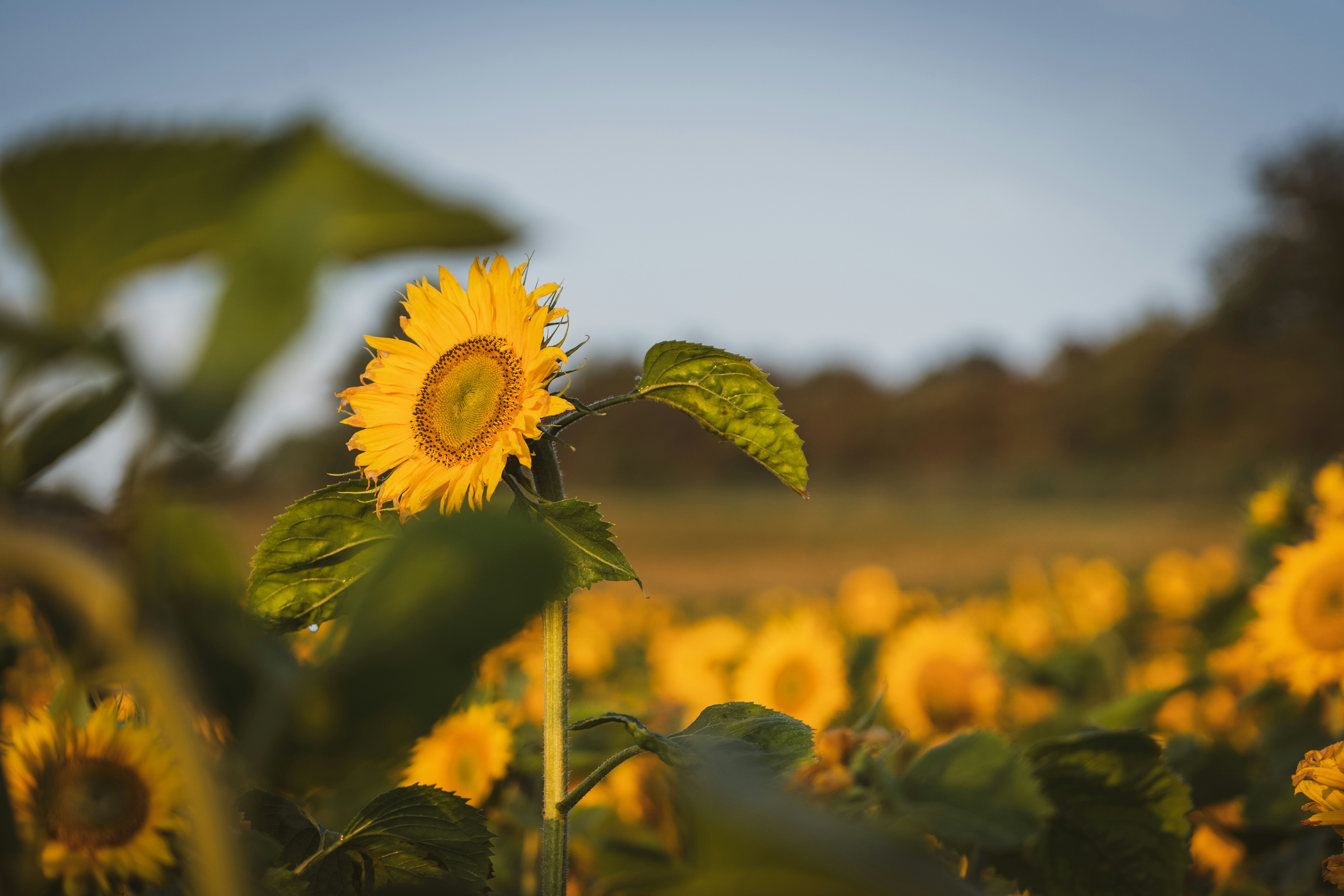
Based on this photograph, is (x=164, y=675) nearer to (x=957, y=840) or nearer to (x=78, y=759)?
(x=78, y=759)

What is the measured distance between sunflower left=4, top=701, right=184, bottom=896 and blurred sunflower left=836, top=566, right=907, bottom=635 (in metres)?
1.66

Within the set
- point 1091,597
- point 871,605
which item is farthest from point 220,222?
point 1091,597

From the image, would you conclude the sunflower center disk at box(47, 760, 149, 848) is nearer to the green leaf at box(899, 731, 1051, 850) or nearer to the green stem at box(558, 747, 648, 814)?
the green stem at box(558, 747, 648, 814)

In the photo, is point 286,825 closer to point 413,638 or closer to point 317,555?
point 317,555

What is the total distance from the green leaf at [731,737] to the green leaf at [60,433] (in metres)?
0.24

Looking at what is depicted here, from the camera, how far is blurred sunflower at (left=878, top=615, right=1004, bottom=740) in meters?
1.33

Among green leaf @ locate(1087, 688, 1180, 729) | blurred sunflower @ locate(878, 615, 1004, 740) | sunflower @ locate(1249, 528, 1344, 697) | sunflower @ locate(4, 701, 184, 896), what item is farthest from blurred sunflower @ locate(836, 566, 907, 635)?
sunflower @ locate(4, 701, 184, 896)

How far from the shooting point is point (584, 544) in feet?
1.43

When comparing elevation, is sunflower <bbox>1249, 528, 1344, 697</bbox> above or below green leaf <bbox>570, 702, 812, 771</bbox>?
below

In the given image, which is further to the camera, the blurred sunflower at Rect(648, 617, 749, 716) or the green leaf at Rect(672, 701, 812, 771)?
the blurred sunflower at Rect(648, 617, 749, 716)

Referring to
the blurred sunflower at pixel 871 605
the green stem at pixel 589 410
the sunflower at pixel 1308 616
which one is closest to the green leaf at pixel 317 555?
the green stem at pixel 589 410

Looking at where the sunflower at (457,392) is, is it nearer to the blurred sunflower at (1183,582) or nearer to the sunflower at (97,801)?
the sunflower at (97,801)

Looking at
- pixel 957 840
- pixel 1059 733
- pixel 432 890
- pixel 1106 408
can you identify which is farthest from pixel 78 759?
pixel 1106 408

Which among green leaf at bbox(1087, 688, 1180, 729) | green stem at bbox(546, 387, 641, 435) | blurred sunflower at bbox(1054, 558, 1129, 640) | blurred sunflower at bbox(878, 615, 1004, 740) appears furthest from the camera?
blurred sunflower at bbox(1054, 558, 1129, 640)
